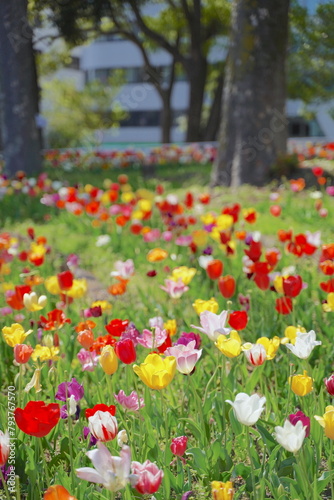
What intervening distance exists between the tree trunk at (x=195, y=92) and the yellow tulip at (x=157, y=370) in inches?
752

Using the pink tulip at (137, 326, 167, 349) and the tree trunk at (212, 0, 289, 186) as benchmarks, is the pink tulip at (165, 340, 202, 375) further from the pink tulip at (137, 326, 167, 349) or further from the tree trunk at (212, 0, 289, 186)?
the tree trunk at (212, 0, 289, 186)

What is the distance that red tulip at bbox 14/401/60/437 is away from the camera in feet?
5.38

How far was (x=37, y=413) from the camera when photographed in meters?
1.65

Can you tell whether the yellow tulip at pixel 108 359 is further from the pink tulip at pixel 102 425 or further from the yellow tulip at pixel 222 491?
the yellow tulip at pixel 222 491

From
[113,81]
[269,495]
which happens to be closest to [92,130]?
[113,81]

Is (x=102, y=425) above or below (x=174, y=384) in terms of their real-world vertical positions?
above

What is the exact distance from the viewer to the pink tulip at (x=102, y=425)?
1.68 metres

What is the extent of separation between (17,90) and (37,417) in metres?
10.2

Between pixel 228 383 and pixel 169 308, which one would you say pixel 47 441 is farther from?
pixel 169 308

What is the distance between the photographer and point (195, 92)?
2045 cm

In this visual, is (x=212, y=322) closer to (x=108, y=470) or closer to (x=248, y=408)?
(x=248, y=408)

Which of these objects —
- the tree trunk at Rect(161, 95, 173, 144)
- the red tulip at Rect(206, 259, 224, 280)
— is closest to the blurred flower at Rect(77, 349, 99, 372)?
the red tulip at Rect(206, 259, 224, 280)

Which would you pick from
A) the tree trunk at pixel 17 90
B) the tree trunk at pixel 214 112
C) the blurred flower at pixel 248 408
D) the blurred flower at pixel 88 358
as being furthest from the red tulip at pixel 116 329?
the tree trunk at pixel 214 112

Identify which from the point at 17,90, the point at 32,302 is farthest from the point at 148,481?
the point at 17,90
